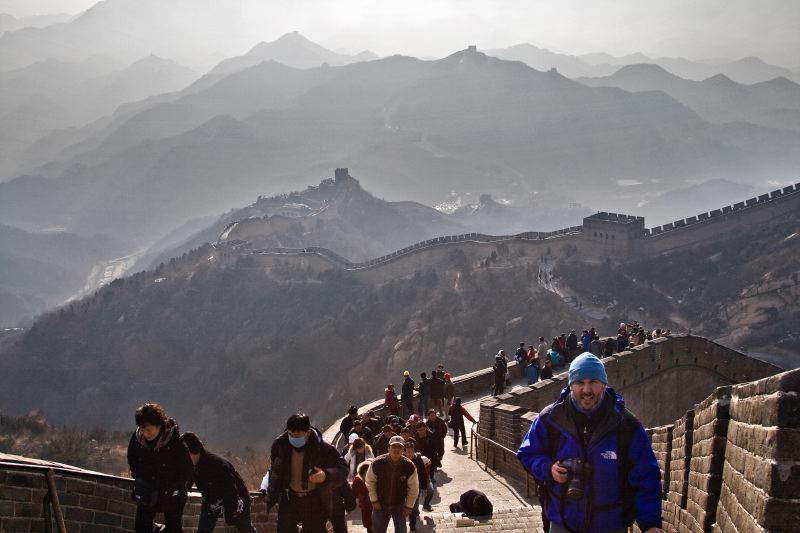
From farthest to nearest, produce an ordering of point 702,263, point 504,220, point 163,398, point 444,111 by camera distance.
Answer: point 444,111 → point 504,220 → point 163,398 → point 702,263

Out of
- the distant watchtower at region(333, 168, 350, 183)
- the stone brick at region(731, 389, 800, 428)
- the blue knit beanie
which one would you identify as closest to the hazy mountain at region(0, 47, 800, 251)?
the distant watchtower at region(333, 168, 350, 183)

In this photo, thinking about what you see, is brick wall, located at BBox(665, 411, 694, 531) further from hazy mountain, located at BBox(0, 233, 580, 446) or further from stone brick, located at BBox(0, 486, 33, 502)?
hazy mountain, located at BBox(0, 233, 580, 446)

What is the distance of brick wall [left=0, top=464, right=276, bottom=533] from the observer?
17.1 feet

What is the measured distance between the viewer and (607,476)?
4.26 meters

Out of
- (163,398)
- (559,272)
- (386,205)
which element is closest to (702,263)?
(559,272)

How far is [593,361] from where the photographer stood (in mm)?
4395

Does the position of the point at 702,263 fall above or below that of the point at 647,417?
above

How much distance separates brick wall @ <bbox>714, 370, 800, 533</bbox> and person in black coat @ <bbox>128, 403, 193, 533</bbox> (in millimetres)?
3554

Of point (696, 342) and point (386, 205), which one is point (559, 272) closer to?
point (696, 342)

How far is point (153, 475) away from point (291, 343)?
64600mm

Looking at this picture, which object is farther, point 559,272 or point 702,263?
point 559,272

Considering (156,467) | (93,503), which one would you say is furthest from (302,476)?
(93,503)

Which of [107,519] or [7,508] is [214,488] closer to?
[107,519]

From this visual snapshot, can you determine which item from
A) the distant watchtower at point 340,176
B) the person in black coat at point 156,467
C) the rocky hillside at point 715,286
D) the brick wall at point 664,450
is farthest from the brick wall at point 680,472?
the distant watchtower at point 340,176
